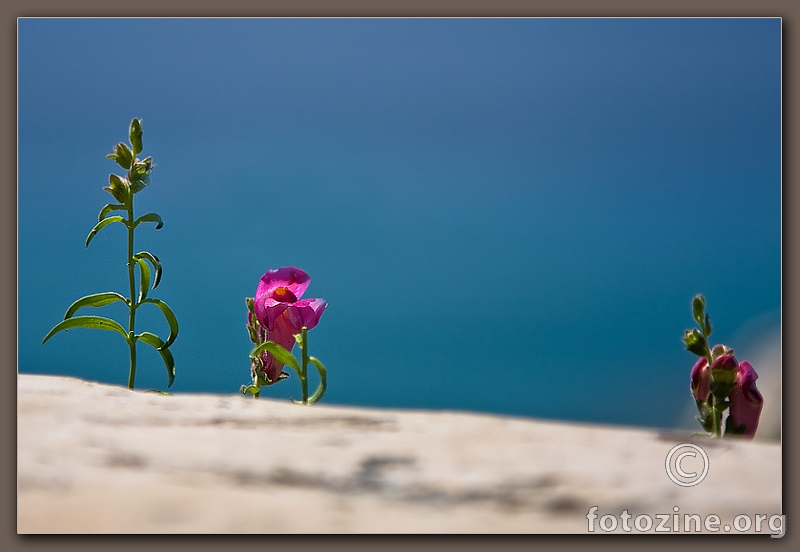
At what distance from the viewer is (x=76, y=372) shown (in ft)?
5.32

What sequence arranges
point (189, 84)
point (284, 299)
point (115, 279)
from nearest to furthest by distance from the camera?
point (284, 299)
point (115, 279)
point (189, 84)

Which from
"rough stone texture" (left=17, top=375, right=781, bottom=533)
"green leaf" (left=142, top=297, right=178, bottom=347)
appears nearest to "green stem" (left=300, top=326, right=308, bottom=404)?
"rough stone texture" (left=17, top=375, right=781, bottom=533)

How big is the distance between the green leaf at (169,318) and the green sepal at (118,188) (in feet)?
0.62

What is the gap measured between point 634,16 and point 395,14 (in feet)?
1.59

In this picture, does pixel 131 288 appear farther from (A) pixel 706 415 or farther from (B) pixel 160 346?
(A) pixel 706 415

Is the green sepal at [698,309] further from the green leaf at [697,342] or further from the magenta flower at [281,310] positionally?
the magenta flower at [281,310]

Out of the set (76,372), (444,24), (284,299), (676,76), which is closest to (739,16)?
(676,76)

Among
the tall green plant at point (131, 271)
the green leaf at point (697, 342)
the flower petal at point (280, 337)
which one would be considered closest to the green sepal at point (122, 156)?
the tall green plant at point (131, 271)

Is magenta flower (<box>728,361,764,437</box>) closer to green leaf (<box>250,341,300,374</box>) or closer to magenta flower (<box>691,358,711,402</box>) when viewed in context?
magenta flower (<box>691,358,711,402</box>)

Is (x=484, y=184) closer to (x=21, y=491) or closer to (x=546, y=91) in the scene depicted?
(x=546, y=91)

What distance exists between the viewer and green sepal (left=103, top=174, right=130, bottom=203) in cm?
147

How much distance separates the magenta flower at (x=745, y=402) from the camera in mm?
1291

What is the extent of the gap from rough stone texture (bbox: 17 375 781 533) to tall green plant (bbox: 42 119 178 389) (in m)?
0.17

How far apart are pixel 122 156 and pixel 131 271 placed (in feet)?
0.70
